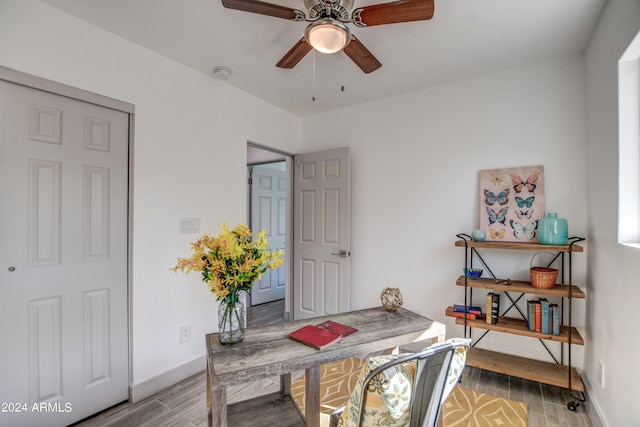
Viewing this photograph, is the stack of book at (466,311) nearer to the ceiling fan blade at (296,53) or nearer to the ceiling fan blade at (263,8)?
the ceiling fan blade at (296,53)

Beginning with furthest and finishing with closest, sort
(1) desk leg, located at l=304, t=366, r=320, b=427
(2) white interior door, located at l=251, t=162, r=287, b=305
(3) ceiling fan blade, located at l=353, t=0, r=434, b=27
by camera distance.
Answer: (2) white interior door, located at l=251, t=162, r=287, b=305 < (3) ceiling fan blade, located at l=353, t=0, r=434, b=27 < (1) desk leg, located at l=304, t=366, r=320, b=427

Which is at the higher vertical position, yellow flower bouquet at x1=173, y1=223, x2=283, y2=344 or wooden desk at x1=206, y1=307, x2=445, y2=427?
yellow flower bouquet at x1=173, y1=223, x2=283, y2=344

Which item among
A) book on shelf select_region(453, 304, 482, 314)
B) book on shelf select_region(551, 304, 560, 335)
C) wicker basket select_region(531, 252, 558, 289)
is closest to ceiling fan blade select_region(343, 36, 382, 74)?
wicker basket select_region(531, 252, 558, 289)

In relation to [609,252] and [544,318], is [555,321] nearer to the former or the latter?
[544,318]

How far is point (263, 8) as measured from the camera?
1445mm

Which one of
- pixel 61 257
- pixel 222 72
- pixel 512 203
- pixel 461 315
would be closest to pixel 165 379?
pixel 61 257

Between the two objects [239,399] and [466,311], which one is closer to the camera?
[239,399]

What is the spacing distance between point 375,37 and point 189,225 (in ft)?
6.63

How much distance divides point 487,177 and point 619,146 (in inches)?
39.7

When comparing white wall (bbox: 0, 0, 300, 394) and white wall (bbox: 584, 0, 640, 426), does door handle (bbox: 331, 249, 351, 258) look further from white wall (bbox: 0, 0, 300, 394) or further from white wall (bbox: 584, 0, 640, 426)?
white wall (bbox: 584, 0, 640, 426)

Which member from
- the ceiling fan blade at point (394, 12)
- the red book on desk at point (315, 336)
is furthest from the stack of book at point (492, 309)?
the ceiling fan blade at point (394, 12)

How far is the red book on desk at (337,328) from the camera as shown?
1.41 meters

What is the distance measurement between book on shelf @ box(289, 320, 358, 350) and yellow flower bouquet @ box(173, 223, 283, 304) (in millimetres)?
341

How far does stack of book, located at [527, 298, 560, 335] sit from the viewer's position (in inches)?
84.2
